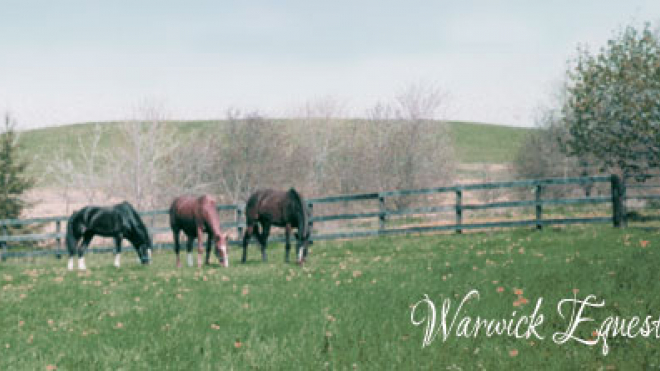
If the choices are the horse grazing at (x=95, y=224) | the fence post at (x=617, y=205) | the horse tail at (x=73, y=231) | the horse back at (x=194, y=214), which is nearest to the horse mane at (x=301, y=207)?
the horse back at (x=194, y=214)

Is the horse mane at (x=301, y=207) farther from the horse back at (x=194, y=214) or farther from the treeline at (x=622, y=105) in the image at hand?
the treeline at (x=622, y=105)

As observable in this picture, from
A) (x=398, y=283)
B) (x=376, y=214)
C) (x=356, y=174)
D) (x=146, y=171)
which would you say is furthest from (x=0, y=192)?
(x=398, y=283)

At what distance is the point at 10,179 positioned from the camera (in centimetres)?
3145

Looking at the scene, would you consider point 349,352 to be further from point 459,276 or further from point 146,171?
point 146,171

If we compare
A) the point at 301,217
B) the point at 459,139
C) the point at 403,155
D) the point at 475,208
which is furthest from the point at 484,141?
the point at 301,217

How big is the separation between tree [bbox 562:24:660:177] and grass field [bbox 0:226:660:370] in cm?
1231

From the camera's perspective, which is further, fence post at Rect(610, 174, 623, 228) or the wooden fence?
the wooden fence

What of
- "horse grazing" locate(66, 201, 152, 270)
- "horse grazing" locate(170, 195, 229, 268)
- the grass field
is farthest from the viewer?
"horse grazing" locate(66, 201, 152, 270)

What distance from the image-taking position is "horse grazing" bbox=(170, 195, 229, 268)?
50.9 feet

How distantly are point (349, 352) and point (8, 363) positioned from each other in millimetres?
3519

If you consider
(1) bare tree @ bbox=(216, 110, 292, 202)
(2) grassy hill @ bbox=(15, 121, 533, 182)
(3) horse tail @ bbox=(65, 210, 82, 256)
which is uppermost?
(2) grassy hill @ bbox=(15, 121, 533, 182)

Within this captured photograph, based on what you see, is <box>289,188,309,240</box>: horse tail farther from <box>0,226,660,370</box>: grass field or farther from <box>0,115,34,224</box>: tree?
<box>0,115,34,224</box>: tree

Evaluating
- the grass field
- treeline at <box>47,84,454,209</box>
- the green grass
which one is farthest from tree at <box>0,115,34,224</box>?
the green grass

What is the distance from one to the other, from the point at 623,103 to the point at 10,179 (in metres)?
26.5
